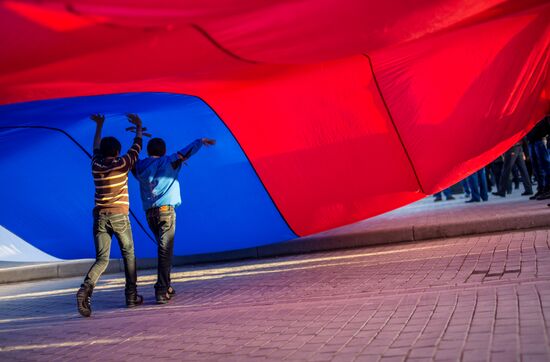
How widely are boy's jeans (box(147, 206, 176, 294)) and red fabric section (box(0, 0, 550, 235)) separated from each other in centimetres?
126

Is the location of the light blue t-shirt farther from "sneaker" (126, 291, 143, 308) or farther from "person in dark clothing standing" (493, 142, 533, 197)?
"person in dark clothing standing" (493, 142, 533, 197)

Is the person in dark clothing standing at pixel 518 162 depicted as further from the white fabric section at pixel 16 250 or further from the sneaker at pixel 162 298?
the white fabric section at pixel 16 250

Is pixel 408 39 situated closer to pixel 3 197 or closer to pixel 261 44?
pixel 261 44

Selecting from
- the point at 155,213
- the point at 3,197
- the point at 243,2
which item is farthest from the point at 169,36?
the point at 3,197

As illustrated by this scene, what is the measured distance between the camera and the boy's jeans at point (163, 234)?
7.03 m

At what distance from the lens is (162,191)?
6.99 metres

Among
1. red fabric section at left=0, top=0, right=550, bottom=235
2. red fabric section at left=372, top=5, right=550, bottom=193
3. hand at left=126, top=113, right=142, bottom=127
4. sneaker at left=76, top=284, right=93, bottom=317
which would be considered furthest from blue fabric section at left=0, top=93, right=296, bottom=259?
red fabric section at left=372, top=5, right=550, bottom=193

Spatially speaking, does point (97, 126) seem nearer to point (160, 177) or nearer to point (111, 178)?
point (111, 178)

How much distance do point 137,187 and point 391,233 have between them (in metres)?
3.65

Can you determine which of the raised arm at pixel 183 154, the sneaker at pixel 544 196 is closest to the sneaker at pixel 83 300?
the raised arm at pixel 183 154

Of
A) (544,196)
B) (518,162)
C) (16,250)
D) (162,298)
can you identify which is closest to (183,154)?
(162,298)

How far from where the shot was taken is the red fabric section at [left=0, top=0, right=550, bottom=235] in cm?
455

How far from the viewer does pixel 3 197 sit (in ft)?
27.8

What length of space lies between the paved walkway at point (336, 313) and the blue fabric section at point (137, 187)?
0.64 metres
